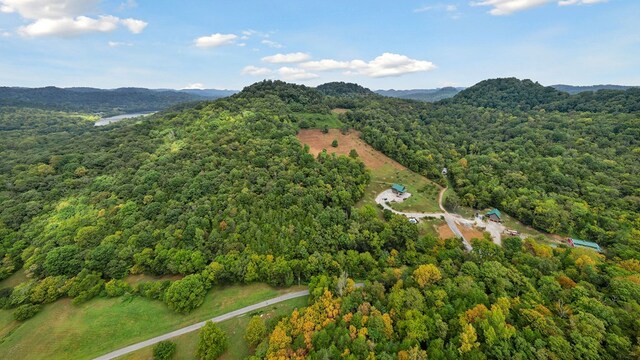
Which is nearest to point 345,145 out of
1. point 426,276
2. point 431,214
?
point 431,214

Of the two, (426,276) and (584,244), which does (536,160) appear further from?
(426,276)

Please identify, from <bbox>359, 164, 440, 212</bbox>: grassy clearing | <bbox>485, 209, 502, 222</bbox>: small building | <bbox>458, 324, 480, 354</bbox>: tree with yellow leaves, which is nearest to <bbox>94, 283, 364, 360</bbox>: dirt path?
<bbox>458, 324, 480, 354</bbox>: tree with yellow leaves

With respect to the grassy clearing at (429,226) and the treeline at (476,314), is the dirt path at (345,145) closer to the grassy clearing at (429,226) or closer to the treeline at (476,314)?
the grassy clearing at (429,226)

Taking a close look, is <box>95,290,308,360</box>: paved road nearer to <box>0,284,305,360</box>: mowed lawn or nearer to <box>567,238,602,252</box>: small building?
<box>0,284,305,360</box>: mowed lawn

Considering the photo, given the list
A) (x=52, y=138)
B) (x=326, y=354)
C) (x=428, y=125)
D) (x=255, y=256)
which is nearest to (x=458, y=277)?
(x=326, y=354)

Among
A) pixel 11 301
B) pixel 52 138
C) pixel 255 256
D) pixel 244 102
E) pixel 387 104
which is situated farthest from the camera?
pixel 387 104

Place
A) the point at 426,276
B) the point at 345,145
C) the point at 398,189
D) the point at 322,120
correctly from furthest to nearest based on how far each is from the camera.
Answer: the point at 322,120, the point at 345,145, the point at 398,189, the point at 426,276

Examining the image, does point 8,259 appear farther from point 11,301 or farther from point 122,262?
point 122,262
